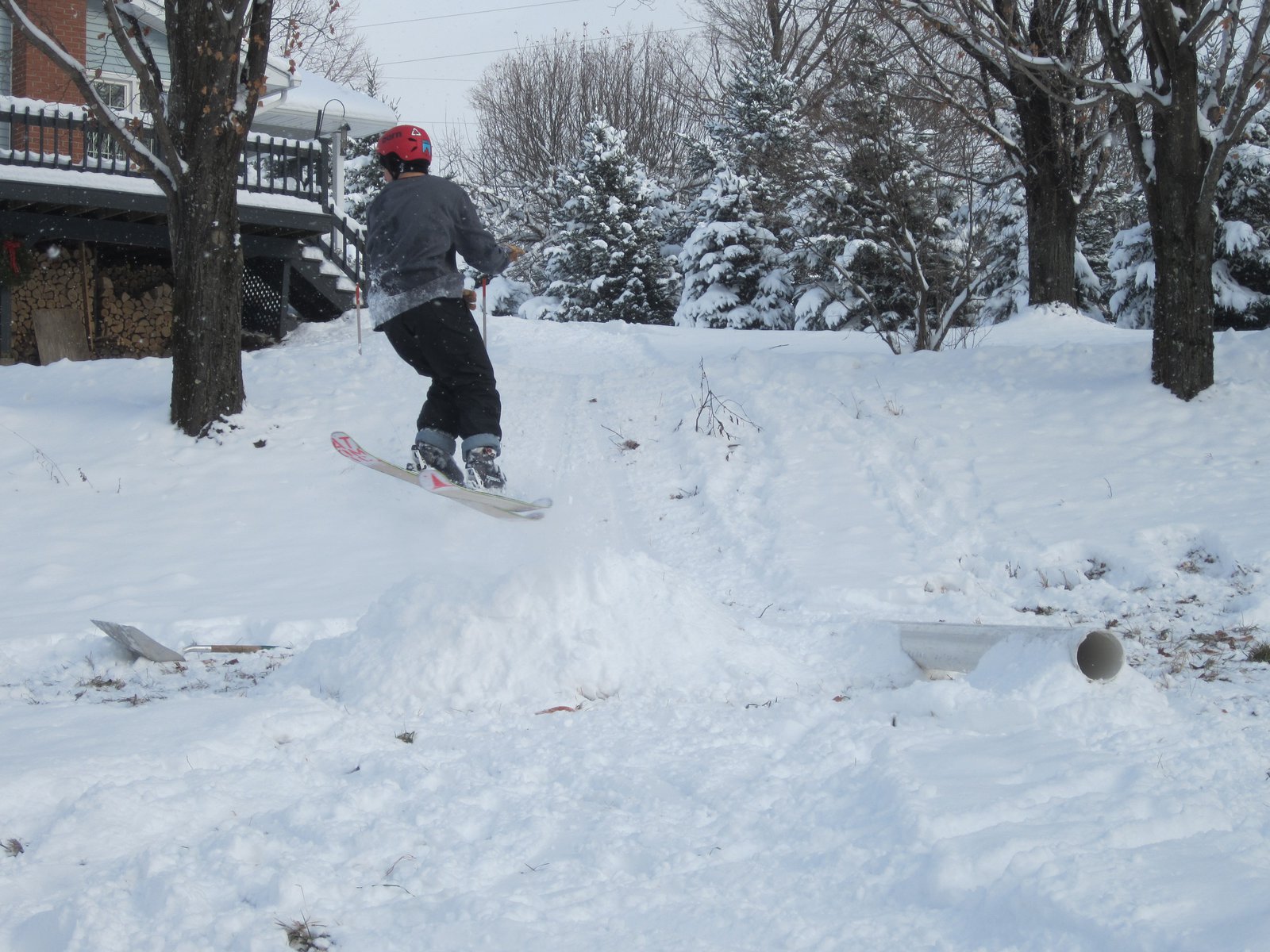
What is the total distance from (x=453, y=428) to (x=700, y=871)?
4494 mm

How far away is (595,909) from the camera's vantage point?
259 centimetres

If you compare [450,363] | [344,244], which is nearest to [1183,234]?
[450,363]

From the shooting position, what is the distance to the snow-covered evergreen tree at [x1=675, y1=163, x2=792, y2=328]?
24.4 metres

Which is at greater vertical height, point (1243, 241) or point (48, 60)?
point (48, 60)

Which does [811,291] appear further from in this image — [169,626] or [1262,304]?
[169,626]

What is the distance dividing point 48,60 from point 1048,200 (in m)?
16.1

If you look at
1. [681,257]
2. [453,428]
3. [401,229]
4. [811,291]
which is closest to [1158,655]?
[453,428]

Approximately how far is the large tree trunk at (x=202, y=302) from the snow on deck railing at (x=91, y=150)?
3.12 metres

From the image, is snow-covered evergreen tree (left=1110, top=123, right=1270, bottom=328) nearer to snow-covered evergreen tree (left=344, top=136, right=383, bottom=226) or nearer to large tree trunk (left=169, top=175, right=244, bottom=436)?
large tree trunk (left=169, top=175, right=244, bottom=436)

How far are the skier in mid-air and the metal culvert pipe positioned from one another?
315cm

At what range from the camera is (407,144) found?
6.50 m

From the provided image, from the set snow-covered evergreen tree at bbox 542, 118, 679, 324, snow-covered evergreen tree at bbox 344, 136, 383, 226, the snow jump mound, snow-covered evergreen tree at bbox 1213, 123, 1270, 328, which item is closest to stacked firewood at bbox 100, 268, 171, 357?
the snow jump mound

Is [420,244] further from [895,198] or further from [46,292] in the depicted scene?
[46,292]

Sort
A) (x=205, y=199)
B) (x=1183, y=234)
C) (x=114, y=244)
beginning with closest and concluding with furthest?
1. (x=1183, y=234)
2. (x=205, y=199)
3. (x=114, y=244)
